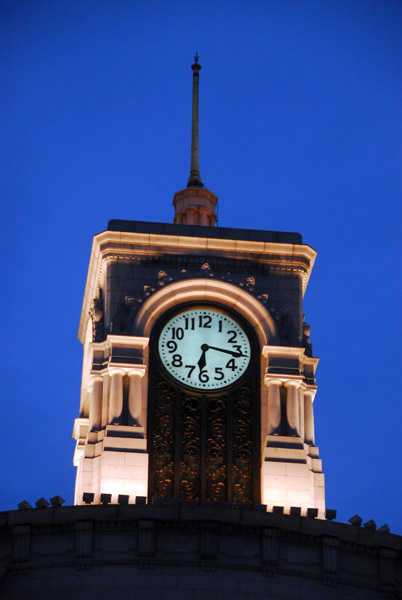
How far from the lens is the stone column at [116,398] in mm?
54031

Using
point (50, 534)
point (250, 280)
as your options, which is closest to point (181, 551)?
point (50, 534)

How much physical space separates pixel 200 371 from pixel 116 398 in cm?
283

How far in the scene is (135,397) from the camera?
2140 inches

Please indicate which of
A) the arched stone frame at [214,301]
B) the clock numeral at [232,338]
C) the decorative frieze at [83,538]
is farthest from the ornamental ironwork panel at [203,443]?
the decorative frieze at [83,538]

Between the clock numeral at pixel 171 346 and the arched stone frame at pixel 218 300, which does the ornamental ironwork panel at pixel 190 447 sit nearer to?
the clock numeral at pixel 171 346

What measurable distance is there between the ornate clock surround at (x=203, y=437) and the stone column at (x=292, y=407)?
95cm

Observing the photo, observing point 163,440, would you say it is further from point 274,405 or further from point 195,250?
point 195,250

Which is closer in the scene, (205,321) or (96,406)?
(96,406)

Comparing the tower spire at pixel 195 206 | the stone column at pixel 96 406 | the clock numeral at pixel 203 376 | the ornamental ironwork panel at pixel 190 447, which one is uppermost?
the tower spire at pixel 195 206

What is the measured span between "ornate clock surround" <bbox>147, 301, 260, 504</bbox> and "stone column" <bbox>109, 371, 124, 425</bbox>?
0.90 m

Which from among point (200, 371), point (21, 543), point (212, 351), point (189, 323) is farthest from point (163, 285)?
point (21, 543)

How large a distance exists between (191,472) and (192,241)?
7979 mm

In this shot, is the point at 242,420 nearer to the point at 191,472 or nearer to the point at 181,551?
the point at 191,472

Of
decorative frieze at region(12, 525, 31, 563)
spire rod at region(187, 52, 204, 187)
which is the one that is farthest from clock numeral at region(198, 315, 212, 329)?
decorative frieze at region(12, 525, 31, 563)
